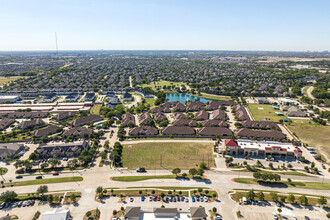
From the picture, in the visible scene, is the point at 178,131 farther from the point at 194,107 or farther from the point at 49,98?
the point at 49,98

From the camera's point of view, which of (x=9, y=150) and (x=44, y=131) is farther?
(x=44, y=131)

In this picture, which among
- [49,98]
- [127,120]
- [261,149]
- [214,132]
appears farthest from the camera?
[49,98]

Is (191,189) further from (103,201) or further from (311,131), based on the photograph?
(311,131)

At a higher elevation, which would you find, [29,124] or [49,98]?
[49,98]

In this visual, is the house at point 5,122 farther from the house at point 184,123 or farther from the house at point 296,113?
the house at point 296,113

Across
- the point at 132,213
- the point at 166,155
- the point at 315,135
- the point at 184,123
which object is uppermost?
the point at 184,123

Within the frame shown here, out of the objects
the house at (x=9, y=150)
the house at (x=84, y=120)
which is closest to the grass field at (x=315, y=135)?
the house at (x=84, y=120)

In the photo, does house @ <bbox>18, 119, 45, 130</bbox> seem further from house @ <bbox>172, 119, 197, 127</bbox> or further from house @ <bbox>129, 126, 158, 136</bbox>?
house @ <bbox>172, 119, 197, 127</bbox>

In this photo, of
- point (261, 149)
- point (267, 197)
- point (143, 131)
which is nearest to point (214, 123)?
point (261, 149)
